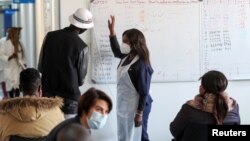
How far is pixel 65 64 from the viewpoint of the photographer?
3.45 m

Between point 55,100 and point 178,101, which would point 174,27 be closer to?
point 178,101

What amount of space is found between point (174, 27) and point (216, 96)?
5.67 feet

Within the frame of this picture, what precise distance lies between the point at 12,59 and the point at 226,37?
105 inches

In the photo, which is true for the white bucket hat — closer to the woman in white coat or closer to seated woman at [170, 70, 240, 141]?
seated woman at [170, 70, 240, 141]

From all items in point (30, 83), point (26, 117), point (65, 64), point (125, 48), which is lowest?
point (26, 117)

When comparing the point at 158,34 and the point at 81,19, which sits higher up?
the point at 81,19

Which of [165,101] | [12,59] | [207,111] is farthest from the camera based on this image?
[12,59]

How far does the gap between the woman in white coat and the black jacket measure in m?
1.87

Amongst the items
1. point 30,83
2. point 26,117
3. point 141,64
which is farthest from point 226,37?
point 26,117

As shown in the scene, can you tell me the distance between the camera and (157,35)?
4.23 metres

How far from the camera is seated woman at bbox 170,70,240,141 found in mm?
2607

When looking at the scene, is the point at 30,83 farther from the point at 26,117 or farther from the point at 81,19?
the point at 81,19

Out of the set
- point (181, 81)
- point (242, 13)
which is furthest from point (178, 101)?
point (242, 13)

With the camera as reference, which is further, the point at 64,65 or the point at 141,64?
the point at 141,64
